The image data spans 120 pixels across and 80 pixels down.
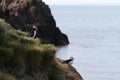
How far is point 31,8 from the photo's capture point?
75.9m

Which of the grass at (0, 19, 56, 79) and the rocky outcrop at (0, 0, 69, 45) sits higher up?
the grass at (0, 19, 56, 79)

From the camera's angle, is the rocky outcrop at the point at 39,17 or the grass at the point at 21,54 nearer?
the grass at the point at 21,54

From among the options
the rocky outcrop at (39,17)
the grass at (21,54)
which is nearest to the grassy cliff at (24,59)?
the grass at (21,54)

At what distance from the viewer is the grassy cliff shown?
1148 cm

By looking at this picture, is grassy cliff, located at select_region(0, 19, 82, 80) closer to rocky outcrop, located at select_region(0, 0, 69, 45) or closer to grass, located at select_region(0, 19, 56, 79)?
grass, located at select_region(0, 19, 56, 79)

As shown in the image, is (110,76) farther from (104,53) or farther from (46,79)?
(46,79)

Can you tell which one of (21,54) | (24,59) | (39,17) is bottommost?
(39,17)

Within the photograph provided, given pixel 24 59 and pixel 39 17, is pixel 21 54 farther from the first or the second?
pixel 39 17

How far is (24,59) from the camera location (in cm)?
1202

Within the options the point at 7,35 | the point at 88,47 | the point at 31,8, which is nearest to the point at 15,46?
the point at 7,35

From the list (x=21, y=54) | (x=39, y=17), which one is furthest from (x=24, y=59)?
(x=39, y=17)

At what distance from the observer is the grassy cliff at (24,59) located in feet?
37.7

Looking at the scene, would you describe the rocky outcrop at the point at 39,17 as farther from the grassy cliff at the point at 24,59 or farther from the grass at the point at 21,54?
the grass at the point at 21,54

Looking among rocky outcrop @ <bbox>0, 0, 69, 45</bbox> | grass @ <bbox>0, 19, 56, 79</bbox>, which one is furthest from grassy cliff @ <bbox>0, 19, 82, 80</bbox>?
rocky outcrop @ <bbox>0, 0, 69, 45</bbox>
